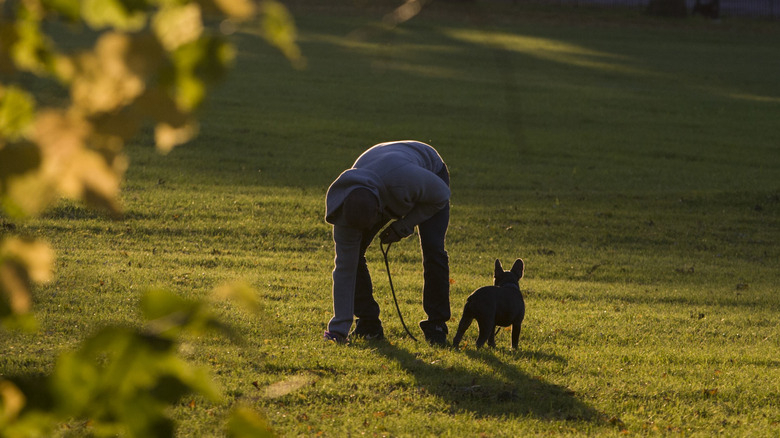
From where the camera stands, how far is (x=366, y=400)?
5855mm

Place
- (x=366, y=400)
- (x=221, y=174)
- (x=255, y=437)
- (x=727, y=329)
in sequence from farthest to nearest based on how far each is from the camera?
(x=221, y=174) → (x=727, y=329) → (x=366, y=400) → (x=255, y=437)

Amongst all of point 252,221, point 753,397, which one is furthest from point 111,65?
point 252,221

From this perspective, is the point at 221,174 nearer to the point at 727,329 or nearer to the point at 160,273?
the point at 160,273

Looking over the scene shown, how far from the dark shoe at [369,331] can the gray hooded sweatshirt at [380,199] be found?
31cm

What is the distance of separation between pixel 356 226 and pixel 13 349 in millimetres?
2664

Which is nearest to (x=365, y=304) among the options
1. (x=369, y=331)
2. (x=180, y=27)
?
(x=369, y=331)

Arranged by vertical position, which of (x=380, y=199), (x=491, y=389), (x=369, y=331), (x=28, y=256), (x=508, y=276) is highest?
(x=28, y=256)

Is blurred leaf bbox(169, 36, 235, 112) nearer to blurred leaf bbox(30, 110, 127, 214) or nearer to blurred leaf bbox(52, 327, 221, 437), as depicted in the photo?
blurred leaf bbox(30, 110, 127, 214)

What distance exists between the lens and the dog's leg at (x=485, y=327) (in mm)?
6980

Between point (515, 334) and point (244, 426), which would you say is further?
point (515, 334)

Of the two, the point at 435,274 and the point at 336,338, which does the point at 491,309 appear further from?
the point at 336,338

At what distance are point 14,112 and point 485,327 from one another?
19.8ft

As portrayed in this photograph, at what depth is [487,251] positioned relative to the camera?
39.7 ft

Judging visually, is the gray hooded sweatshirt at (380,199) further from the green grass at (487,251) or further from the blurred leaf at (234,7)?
the blurred leaf at (234,7)
